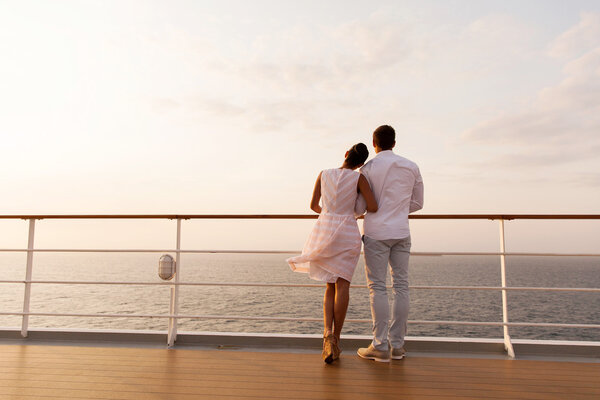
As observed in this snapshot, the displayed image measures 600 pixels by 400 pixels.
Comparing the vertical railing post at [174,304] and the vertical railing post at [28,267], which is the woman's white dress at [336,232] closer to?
the vertical railing post at [174,304]

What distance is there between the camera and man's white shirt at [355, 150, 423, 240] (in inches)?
83.7

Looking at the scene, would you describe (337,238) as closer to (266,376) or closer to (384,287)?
(384,287)

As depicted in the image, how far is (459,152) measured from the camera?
2914 cm

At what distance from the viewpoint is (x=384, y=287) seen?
218 cm

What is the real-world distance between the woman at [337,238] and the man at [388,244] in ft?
0.21

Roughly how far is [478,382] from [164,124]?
1547cm

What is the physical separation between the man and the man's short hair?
0.07ft

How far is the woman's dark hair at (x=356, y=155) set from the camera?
218 cm

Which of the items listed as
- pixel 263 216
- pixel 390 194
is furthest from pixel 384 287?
pixel 263 216

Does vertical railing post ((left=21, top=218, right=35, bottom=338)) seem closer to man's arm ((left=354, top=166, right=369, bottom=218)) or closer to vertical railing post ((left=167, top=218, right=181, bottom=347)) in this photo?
vertical railing post ((left=167, top=218, right=181, bottom=347))

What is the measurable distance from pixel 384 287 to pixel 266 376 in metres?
0.75

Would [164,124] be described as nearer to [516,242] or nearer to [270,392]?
[270,392]

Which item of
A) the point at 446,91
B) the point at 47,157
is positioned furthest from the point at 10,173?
the point at 446,91

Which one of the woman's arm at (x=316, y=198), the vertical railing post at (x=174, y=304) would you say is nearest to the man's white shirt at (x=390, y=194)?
the woman's arm at (x=316, y=198)
